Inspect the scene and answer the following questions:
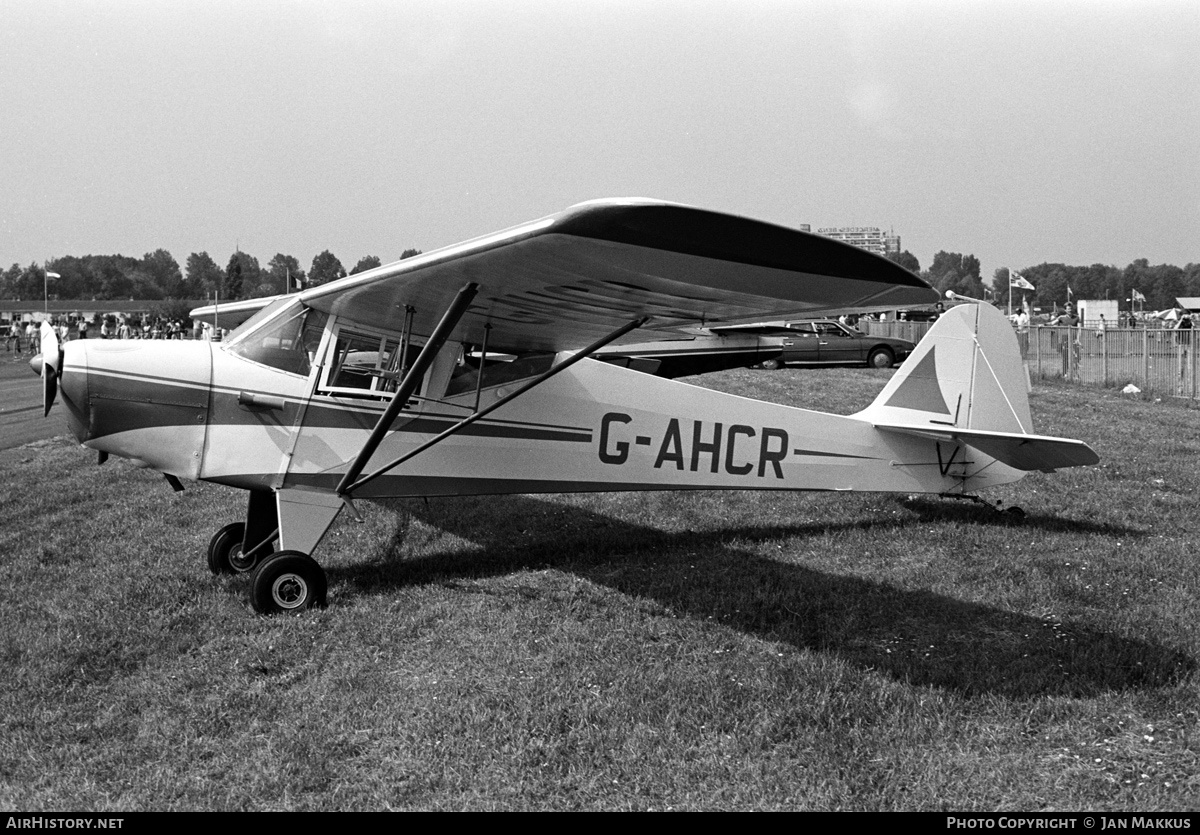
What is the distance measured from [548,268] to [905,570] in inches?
149

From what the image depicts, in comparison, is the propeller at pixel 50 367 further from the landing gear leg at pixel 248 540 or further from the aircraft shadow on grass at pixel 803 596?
the aircraft shadow on grass at pixel 803 596

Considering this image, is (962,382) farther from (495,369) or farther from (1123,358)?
(1123,358)

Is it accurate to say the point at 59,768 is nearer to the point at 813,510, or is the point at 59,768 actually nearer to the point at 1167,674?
the point at 1167,674

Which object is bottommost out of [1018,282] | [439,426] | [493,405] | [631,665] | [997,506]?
[631,665]

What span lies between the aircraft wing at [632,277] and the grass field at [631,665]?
6.22 ft

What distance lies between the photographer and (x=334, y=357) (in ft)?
22.6

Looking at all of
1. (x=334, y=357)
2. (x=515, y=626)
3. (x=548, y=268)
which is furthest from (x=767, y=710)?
(x=334, y=357)

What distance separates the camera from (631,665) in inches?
208

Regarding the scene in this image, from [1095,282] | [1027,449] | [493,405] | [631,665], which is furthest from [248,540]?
[1095,282]

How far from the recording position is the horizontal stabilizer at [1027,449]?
22.6 ft

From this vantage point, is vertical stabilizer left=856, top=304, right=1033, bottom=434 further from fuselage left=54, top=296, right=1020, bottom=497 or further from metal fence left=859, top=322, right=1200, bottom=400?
metal fence left=859, top=322, right=1200, bottom=400

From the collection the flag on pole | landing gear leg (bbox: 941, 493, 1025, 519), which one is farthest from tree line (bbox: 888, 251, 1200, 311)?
landing gear leg (bbox: 941, 493, 1025, 519)

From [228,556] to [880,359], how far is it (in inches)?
926

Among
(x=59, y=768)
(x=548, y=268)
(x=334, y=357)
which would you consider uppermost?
(x=548, y=268)
